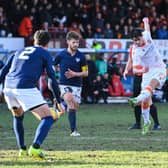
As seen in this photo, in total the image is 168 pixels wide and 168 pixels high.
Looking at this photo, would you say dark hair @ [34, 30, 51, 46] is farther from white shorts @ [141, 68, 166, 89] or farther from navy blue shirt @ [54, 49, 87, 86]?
white shorts @ [141, 68, 166, 89]

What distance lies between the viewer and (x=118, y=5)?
30.5 metres

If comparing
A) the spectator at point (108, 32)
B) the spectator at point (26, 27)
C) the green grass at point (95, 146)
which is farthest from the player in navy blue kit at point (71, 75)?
the spectator at point (108, 32)

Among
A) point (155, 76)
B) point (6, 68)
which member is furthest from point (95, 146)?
point (155, 76)

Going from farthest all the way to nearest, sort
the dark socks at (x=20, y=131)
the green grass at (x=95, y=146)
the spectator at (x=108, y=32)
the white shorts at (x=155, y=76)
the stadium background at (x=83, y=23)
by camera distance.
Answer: the spectator at (x=108, y=32) < the stadium background at (x=83, y=23) < the white shorts at (x=155, y=76) < the dark socks at (x=20, y=131) < the green grass at (x=95, y=146)

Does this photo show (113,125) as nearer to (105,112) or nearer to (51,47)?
(105,112)

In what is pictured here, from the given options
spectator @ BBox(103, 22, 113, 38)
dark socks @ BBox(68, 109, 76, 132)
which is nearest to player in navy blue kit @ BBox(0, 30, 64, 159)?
dark socks @ BBox(68, 109, 76, 132)

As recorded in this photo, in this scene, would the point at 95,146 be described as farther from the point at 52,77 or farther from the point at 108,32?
the point at 108,32

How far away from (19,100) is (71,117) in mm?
3844

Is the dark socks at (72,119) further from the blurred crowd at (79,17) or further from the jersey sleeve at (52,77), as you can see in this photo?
the blurred crowd at (79,17)

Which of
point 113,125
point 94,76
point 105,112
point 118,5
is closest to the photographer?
point 113,125

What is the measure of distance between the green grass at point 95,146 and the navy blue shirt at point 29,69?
1048 millimetres

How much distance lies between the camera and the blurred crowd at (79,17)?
27219 millimetres

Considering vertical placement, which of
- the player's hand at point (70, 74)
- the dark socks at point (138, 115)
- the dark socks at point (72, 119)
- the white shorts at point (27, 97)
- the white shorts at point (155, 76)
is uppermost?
the white shorts at point (27, 97)

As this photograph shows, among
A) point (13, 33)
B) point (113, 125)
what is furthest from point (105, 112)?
point (13, 33)
